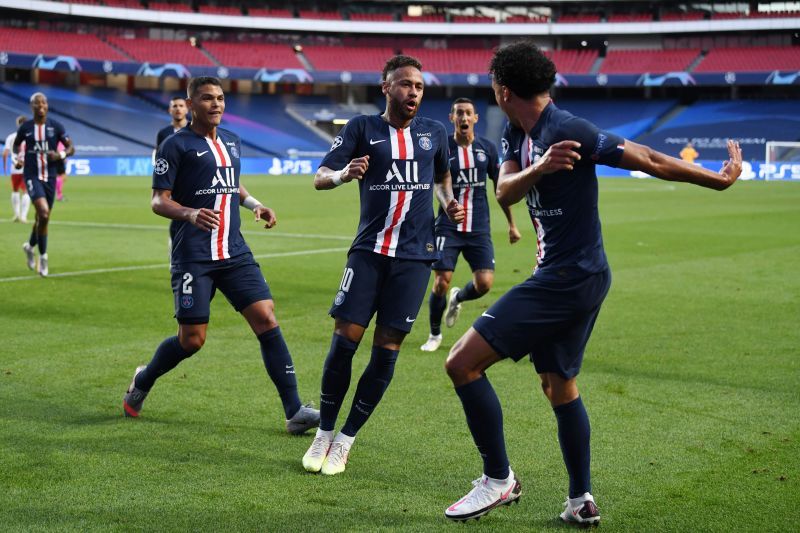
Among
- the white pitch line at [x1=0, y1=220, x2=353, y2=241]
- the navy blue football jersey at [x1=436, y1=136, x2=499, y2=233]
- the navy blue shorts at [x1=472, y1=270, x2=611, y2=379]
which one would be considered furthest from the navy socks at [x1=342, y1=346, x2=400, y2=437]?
the white pitch line at [x1=0, y1=220, x2=353, y2=241]

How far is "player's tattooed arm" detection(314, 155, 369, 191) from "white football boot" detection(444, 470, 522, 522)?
1793 mm

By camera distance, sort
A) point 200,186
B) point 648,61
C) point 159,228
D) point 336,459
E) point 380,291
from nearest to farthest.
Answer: point 336,459 < point 380,291 < point 200,186 < point 159,228 < point 648,61

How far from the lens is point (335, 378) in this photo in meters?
6.05

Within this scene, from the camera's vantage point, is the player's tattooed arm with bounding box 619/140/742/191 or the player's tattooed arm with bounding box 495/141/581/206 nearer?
the player's tattooed arm with bounding box 495/141/581/206

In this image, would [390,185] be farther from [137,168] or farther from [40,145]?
Answer: [137,168]

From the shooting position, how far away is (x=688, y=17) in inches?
2731

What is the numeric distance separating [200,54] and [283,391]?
6426 cm

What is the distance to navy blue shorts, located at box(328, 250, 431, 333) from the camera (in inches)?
235

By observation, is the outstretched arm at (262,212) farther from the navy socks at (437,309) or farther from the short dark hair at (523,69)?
the navy socks at (437,309)

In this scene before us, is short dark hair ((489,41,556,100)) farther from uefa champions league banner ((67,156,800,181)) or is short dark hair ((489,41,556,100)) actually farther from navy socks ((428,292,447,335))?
uefa champions league banner ((67,156,800,181))

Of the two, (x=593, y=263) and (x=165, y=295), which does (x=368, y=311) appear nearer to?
(x=593, y=263)

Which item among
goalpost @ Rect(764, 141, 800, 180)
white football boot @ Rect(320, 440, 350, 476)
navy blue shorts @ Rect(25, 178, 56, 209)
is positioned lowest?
goalpost @ Rect(764, 141, 800, 180)

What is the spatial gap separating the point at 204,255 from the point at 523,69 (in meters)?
2.87

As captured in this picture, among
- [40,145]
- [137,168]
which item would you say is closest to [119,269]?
[40,145]
